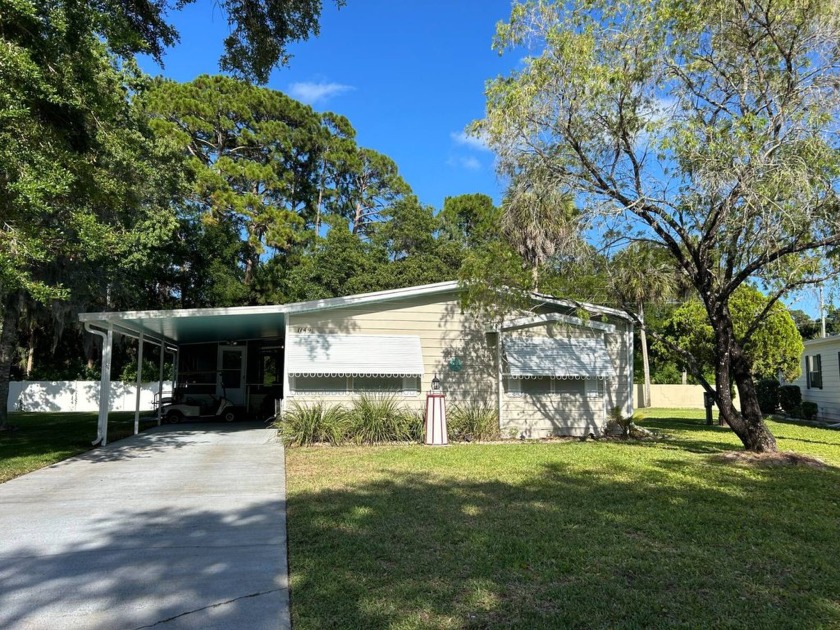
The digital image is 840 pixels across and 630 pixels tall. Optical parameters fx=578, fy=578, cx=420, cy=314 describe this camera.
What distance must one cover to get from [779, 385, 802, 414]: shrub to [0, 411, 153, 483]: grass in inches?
778

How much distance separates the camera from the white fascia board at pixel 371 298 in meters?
11.6

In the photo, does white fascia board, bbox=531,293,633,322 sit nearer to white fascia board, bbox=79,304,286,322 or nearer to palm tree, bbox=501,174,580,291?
palm tree, bbox=501,174,580,291

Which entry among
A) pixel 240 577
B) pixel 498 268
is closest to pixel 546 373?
pixel 498 268

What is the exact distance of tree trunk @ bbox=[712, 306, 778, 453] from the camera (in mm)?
9289

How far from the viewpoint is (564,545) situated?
15.3 ft

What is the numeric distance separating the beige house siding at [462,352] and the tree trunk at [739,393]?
3.40 m

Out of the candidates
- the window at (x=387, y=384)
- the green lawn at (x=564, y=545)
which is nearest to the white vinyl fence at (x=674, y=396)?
the window at (x=387, y=384)

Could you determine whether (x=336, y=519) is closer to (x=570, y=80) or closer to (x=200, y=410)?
(x=570, y=80)

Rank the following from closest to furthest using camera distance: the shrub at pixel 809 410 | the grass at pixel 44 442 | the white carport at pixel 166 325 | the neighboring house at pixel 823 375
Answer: the grass at pixel 44 442 → the white carport at pixel 166 325 → the neighboring house at pixel 823 375 → the shrub at pixel 809 410

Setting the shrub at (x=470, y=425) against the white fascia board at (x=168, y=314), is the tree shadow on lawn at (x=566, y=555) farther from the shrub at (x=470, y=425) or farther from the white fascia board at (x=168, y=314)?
the white fascia board at (x=168, y=314)

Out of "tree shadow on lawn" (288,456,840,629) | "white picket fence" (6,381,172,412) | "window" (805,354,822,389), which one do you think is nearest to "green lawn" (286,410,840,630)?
"tree shadow on lawn" (288,456,840,629)

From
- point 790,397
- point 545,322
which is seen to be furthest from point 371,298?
point 790,397

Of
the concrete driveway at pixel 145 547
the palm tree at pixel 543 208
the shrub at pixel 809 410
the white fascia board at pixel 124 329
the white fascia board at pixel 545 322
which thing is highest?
the palm tree at pixel 543 208

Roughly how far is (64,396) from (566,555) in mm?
24522
